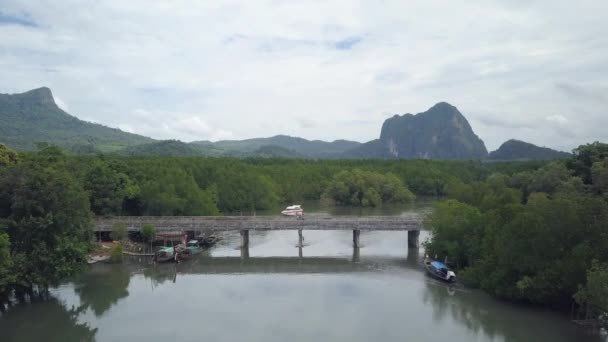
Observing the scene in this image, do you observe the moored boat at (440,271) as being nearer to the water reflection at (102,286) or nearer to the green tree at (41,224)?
the water reflection at (102,286)

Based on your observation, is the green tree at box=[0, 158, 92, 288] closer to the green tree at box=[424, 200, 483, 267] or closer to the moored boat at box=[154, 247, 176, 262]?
the moored boat at box=[154, 247, 176, 262]

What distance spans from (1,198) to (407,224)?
120ft

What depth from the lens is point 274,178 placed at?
338 ft

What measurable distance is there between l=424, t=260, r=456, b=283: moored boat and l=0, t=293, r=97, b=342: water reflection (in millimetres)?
26436

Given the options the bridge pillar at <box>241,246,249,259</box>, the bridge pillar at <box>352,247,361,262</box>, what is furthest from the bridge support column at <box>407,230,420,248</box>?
the bridge pillar at <box>241,246,249,259</box>

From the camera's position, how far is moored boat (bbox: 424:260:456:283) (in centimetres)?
4134

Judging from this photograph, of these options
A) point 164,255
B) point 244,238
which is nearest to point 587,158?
point 244,238

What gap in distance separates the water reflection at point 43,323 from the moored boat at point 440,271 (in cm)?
2644

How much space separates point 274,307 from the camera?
116 feet

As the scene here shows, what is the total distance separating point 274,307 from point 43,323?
1489 centimetres

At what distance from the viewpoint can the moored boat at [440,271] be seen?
41344 mm

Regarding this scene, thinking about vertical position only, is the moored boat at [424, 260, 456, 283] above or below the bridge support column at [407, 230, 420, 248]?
below

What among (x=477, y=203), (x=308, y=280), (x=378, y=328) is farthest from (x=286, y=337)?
(x=477, y=203)

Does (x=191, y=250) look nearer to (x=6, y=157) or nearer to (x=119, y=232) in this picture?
(x=119, y=232)
